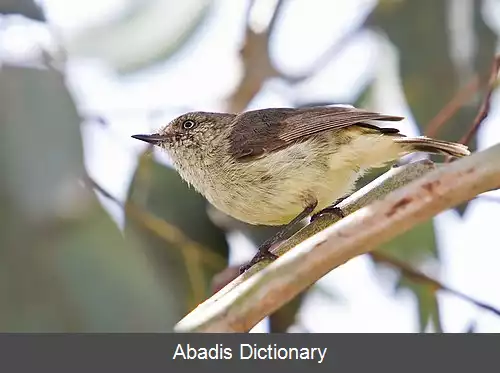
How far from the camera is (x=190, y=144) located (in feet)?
9.32

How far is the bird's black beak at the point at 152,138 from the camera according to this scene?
2.73 meters

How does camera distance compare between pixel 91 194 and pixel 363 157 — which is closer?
pixel 91 194

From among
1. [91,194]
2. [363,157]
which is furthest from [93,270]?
[363,157]

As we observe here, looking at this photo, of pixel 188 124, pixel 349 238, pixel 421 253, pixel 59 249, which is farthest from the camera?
pixel 188 124

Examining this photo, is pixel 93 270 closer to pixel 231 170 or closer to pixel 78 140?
pixel 78 140

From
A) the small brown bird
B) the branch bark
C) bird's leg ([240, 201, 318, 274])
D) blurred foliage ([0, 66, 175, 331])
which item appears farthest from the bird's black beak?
the branch bark

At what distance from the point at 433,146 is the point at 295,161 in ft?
1.35

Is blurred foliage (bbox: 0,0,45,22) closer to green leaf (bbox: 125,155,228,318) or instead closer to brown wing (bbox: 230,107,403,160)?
green leaf (bbox: 125,155,228,318)

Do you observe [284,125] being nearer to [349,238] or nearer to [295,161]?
[295,161]

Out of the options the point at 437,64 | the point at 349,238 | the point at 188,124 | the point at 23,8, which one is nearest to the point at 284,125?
the point at 188,124

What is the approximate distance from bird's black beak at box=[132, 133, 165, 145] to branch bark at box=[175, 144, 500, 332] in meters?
1.31

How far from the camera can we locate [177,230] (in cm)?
251

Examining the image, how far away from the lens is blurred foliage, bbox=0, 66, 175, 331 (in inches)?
70.4
